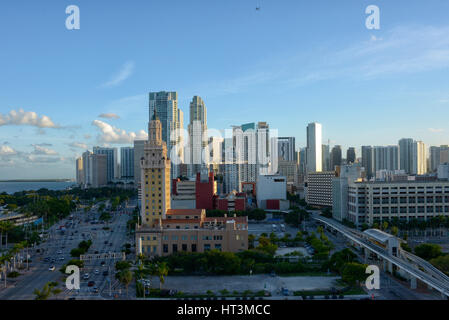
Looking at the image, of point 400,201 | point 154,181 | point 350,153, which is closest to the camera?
point 154,181

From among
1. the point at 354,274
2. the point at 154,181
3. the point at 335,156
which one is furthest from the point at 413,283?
the point at 335,156

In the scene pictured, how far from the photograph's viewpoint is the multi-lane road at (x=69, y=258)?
435 inches

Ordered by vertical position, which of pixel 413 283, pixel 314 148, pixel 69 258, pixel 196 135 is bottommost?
pixel 69 258

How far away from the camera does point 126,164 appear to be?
233 feet

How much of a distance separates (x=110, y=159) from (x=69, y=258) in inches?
2245

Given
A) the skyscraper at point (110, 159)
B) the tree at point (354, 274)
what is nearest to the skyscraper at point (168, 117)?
the skyscraper at point (110, 159)

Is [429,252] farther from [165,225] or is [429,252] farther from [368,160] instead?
[368,160]

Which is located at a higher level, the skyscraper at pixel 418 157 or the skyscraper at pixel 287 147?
the skyscraper at pixel 287 147

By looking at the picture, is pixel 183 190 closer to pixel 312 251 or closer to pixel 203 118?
pixel 312 251

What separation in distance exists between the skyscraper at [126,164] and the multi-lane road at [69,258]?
133 feet

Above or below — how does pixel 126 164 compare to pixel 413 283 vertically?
above

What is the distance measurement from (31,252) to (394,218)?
21678 millimetres

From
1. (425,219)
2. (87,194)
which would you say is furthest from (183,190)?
(87,194)

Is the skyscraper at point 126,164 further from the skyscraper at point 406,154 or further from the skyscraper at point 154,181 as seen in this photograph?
the skyscraper at point 154,181
